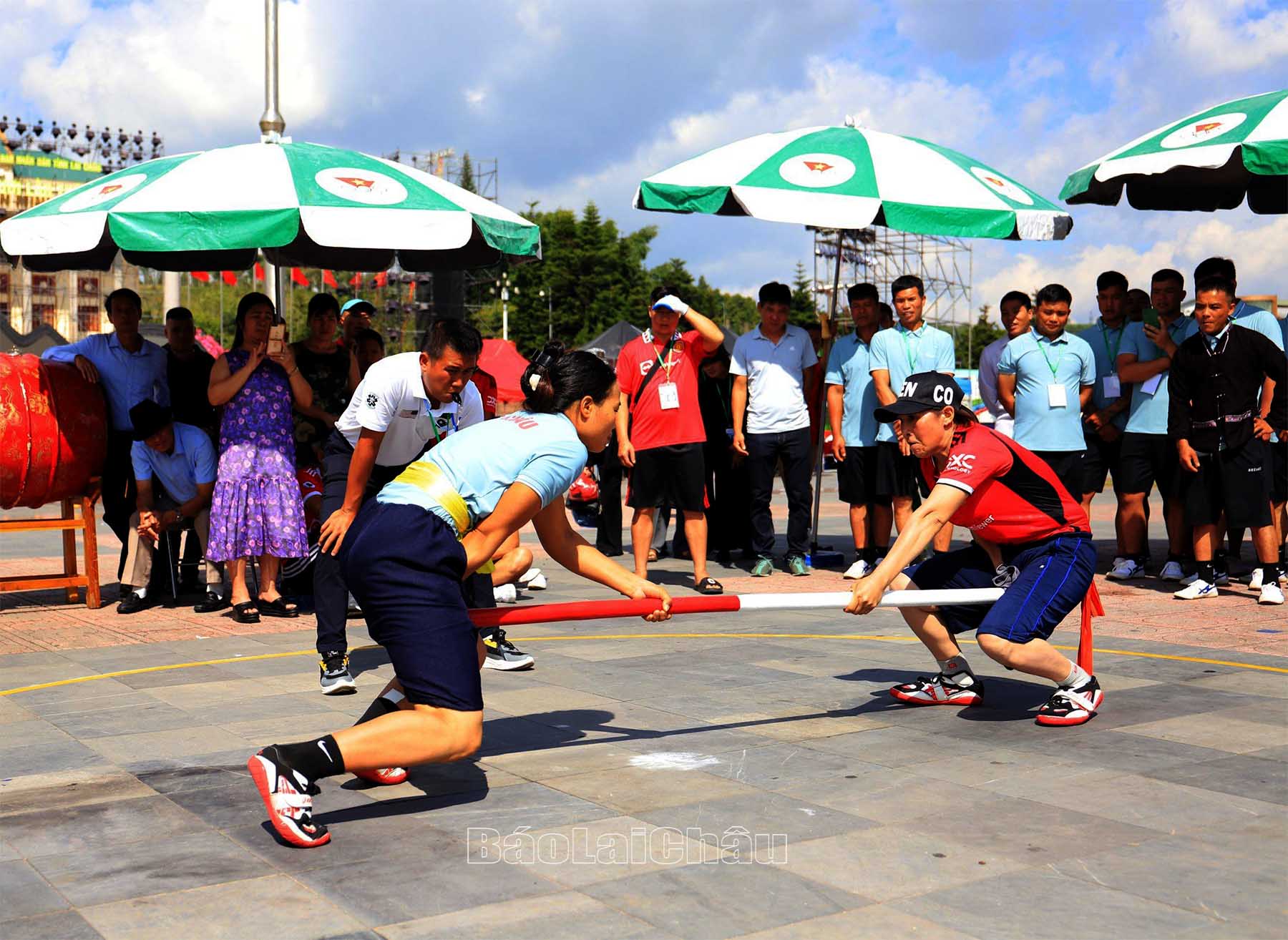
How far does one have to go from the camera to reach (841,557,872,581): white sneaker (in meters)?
10.3

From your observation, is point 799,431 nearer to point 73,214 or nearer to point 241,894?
point 73,214

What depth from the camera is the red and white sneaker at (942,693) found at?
6.05 metres

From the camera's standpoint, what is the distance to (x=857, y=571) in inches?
407

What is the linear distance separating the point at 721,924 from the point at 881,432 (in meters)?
7.08

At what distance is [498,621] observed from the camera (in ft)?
16.0

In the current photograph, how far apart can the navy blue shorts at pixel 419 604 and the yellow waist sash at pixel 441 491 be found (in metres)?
0.07

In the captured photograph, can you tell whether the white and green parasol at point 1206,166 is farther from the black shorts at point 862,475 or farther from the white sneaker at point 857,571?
the white sneaker at point 857,571

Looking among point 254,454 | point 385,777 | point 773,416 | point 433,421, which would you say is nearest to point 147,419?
point 254,454

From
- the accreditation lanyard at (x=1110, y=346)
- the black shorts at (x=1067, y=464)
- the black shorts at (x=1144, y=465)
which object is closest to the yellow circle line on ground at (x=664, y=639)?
the black shorts at (x=1067, y=464)

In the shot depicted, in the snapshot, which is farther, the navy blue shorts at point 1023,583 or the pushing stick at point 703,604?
the navy blue shorts at point 1023,583

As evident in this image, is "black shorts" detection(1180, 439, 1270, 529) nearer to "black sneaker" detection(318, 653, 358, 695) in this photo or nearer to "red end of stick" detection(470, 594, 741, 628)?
"red end of stick" detection(470, 594, 741, 628)

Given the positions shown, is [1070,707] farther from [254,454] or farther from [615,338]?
[615,338]

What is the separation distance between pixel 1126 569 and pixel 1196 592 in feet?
3.39

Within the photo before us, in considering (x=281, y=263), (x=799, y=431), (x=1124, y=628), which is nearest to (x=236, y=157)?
(x=281, y=263)
